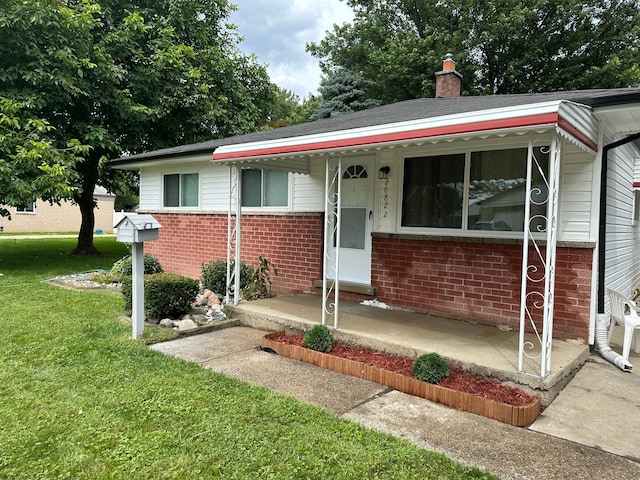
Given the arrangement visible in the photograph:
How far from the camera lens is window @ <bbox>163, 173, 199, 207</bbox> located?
366 inches

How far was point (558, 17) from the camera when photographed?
16.0 metres

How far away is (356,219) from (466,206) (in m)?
1.75

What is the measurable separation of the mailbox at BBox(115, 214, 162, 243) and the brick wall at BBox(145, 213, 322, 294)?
2697 millimetres

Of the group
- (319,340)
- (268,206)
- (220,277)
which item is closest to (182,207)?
(268,206)

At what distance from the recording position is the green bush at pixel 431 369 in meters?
3.71

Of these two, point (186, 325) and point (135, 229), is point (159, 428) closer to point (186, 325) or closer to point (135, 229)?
point (135, 229)

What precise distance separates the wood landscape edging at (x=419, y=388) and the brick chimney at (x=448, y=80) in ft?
21.1

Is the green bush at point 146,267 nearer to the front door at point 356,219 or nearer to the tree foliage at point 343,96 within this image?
the front door at point 356,219

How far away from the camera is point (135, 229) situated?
4.94m

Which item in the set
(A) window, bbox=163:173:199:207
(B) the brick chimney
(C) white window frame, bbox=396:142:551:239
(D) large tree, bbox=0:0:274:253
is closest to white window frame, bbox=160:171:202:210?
(A) window, bbox=163:173:199:207

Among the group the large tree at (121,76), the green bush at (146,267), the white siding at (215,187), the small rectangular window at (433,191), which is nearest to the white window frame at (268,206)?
the white siding at (215,187)

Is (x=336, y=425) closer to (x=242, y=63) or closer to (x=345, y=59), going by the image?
(x=242, y=63)

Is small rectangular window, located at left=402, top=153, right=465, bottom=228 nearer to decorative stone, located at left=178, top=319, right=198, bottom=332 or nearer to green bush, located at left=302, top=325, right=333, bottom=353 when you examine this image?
green bush, located at left=302, top=325, right=333, bottom=353

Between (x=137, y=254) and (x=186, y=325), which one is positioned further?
(x=186, y=325)
